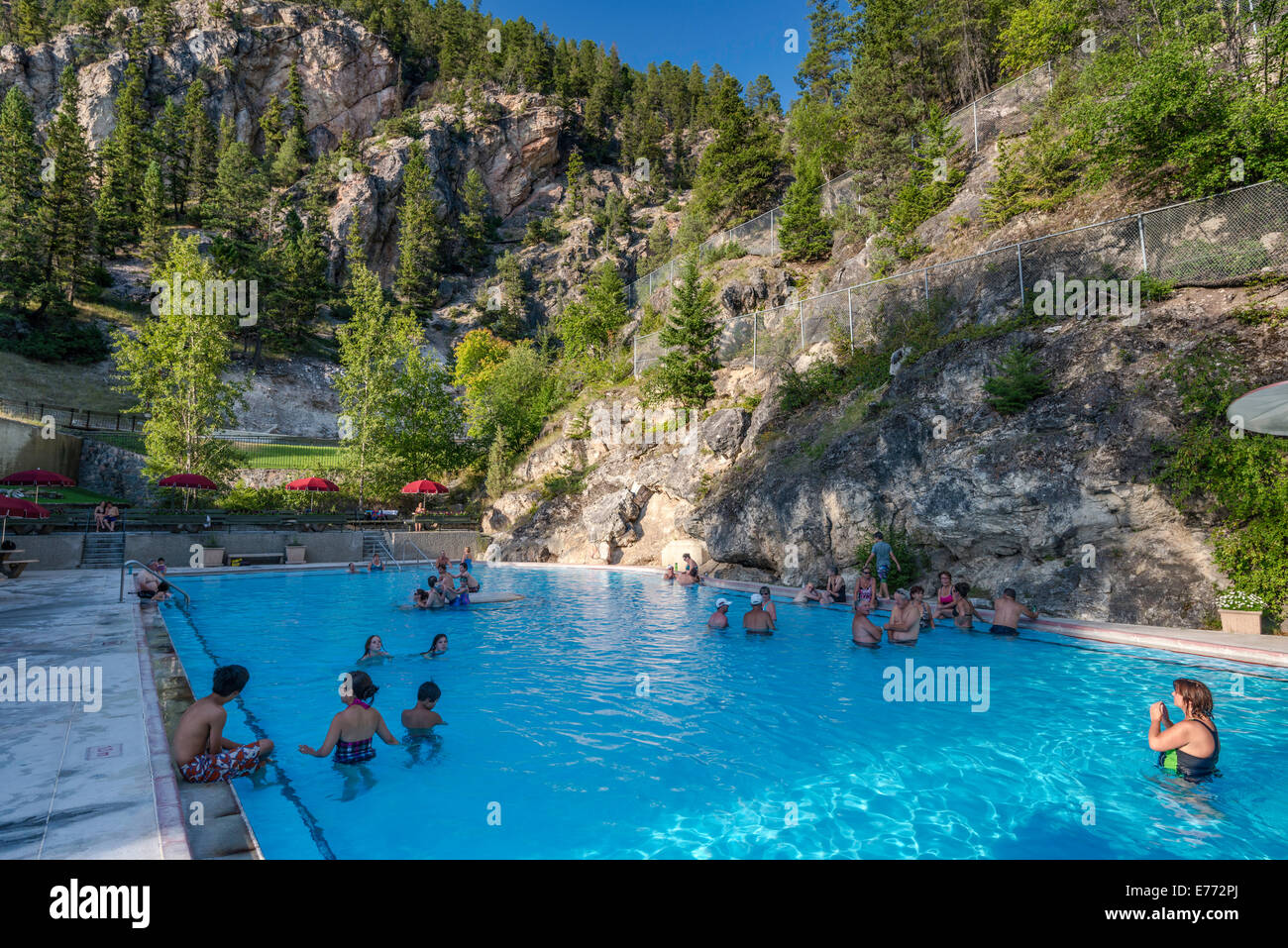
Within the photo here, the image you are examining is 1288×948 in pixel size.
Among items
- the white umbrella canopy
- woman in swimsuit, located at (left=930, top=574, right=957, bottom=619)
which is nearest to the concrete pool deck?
woman in swimsuit, located at (left=930, top=574, right=957, bottom=619)

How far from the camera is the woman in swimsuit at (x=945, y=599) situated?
13776mm

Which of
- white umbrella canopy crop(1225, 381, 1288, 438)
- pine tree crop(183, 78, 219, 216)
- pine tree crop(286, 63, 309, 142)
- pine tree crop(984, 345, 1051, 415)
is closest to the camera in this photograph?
white umbrella canopy crop(1225, 381, 1288, 438)

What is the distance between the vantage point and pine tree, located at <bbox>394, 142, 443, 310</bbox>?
240 feet

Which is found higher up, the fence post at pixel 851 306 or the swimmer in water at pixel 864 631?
the fence post at pixel 851 306

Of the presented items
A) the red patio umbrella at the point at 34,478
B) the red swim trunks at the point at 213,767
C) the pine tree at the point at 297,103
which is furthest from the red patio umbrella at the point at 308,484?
the pine tree at the point at 297,103

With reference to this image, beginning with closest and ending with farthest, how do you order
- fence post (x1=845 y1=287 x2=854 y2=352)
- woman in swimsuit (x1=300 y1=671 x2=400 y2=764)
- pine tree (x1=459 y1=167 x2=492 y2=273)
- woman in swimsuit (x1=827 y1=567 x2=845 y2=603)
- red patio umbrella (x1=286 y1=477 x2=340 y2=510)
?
woman in swimsuit (x1=300 y1=671 x2=400 y2=764) < woman in swimsuit (x1=827 y1=567 x2=845 y2=603) < fence post (x1=845 y1=287 x2=854 y2=352) < red patio umbrella (x1=286 y1=477 x2=340 y2=510) < pine tree (x1=459 y1=167 x2=492 y2=273)

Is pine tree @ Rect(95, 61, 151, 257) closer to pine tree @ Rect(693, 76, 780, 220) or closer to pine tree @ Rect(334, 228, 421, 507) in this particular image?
pine tree @ Rect(334, 228, 421, 507)

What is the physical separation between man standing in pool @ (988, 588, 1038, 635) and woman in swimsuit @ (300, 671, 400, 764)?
465 inches

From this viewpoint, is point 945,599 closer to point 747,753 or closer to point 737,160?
point 747,753

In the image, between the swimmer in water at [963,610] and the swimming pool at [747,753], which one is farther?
the swimmer in water at [963,610]

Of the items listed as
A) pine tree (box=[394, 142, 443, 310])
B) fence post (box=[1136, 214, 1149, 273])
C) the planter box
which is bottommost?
the planter box

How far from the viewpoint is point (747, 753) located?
712 cm

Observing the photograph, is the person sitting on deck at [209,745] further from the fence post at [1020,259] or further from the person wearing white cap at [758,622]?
Result: the fence post at [1020,259]

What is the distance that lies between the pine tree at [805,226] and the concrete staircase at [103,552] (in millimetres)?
33013
